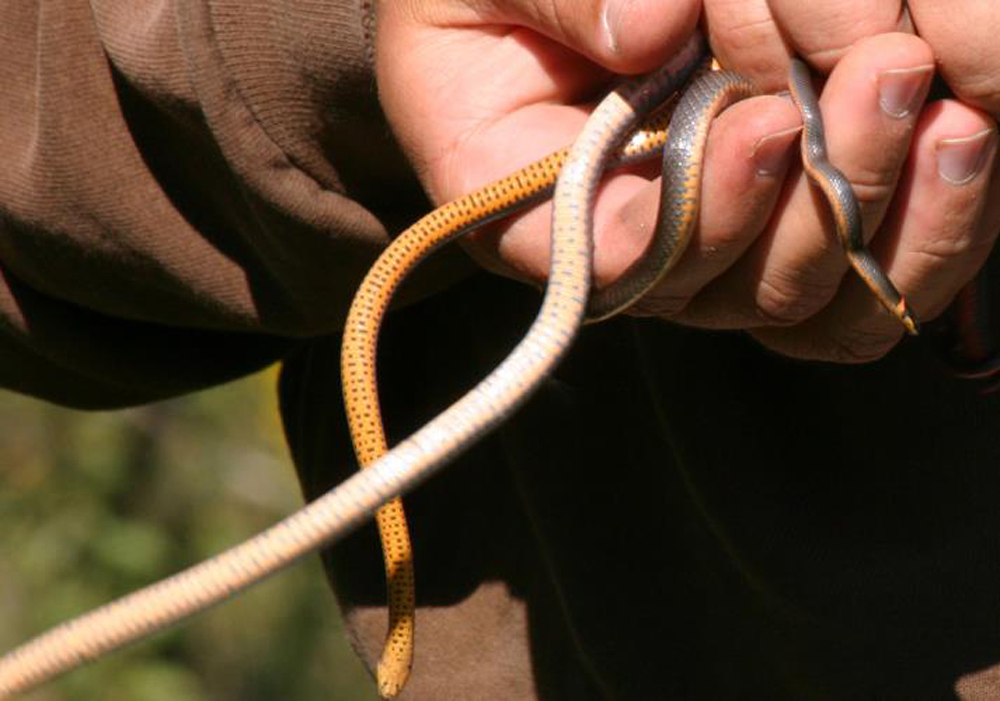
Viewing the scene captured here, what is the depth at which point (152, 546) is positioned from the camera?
13.5 feet

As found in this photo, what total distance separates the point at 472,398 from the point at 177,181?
0.94 meters

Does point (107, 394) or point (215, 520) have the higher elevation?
A: point (107, 394)

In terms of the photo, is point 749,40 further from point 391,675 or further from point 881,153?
point 391,675

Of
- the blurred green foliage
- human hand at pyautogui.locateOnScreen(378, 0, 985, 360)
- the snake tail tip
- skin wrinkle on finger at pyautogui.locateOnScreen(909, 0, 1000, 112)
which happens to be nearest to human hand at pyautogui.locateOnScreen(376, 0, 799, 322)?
human hand at pyautogui.locateOnScreen(378, 0, 985, 360)

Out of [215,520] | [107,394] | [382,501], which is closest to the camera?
[382,501]

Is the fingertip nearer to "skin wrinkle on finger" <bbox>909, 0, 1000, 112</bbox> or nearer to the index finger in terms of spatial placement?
the index finger

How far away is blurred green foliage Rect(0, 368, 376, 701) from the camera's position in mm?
3986

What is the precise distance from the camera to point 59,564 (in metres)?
3.99

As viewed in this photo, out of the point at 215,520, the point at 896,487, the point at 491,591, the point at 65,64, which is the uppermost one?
the point at 65,64

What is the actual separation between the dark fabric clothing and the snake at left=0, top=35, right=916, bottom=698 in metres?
0.29

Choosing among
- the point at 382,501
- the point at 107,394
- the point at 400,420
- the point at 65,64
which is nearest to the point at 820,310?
the point at 382,501

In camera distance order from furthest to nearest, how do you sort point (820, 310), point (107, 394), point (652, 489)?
point (107, 394) → point (652, 489) → point (820, 310)

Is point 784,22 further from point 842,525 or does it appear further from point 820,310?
point 842,525

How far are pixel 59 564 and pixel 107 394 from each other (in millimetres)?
1835
